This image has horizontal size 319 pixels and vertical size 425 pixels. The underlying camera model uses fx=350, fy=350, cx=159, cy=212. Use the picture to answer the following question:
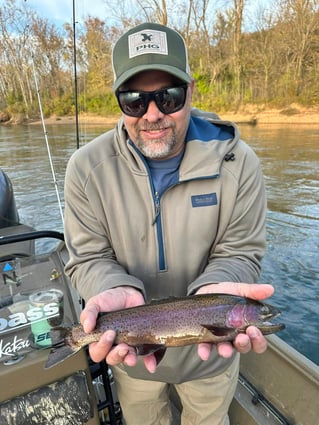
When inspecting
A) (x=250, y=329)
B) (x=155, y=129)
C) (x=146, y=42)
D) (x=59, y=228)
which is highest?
(x=146, y=42)

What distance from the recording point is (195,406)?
2.06 metres

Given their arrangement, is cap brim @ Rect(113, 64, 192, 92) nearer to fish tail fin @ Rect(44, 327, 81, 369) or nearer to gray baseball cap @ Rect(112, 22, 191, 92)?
gray baseball cap @ Rect(112, 22, 191, 92)

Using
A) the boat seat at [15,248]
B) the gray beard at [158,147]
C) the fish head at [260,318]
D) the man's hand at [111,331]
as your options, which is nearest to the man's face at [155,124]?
the gray beard at [158,147]

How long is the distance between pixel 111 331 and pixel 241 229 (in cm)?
84

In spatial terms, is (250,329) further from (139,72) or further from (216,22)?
(216,22)

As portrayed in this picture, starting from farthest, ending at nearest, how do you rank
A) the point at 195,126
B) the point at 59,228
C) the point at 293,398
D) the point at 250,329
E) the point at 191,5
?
1. the point at 191,5
2. the point at 59,228
3. the point at 293,398
4. the point at 195,126
5. the point at 250,329

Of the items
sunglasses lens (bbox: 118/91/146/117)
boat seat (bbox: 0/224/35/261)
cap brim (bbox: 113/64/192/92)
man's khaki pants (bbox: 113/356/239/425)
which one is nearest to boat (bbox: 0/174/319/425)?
man's khaki pants (bbox: 113/356/239/425)

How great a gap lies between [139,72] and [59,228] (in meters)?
6.78

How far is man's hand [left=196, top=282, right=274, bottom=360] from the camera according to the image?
4.97 feet

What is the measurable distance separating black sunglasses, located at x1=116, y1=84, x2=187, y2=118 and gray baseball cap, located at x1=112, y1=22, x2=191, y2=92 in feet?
0.21

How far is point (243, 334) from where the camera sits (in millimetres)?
1535

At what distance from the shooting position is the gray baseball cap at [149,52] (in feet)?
5.53

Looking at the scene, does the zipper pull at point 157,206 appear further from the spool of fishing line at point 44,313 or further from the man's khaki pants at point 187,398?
the man's khaki pants at point 187,398

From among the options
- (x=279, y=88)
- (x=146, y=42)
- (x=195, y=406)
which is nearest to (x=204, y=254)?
(x=195, y=406)
